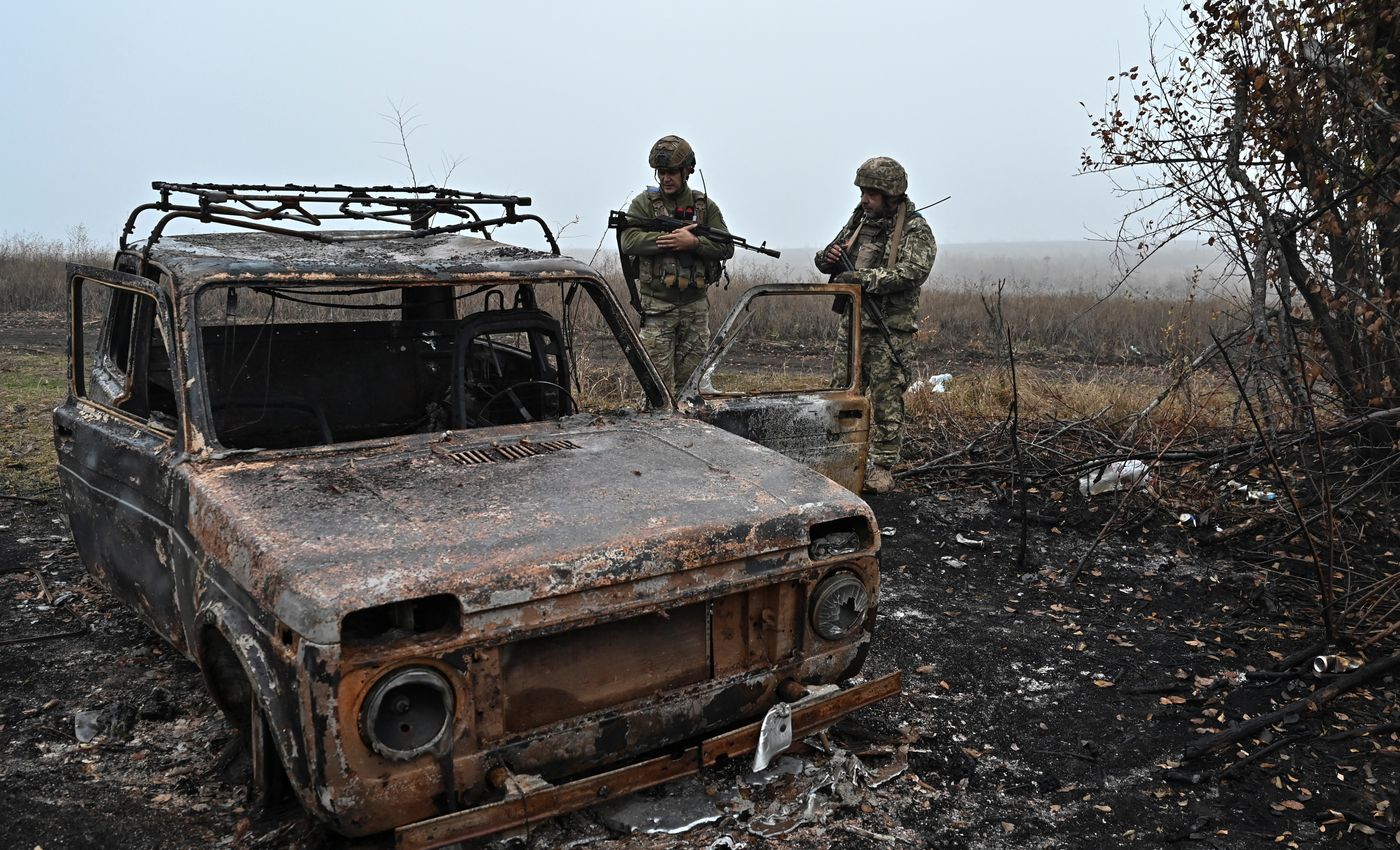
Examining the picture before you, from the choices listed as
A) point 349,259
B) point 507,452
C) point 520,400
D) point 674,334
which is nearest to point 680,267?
point 674,334

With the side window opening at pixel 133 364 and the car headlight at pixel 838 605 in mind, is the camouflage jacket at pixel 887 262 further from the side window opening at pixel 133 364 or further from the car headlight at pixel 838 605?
the side window opening at pixel 133 364

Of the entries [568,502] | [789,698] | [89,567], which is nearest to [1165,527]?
[789,698]

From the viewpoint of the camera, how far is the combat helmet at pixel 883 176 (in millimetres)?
6801

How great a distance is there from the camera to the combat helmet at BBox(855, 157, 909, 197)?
6.80m

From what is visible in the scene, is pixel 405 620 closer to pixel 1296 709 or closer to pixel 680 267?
pixel 1296 709

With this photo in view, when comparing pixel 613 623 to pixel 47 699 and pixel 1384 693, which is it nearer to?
pixel 47 699

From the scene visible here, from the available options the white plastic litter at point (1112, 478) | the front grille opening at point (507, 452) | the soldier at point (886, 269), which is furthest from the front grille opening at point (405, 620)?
the white plastic litter at point (1112, 478)

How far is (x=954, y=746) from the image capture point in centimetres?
369

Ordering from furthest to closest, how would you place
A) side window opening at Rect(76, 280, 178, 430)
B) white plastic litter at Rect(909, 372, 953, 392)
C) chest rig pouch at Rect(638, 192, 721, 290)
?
white plastic litter at Rect(909, 372, 953, 392), chest rig pouch at Rect(638, 192, 721, 290), side window opening at Rect(76, 280, 178, 430)

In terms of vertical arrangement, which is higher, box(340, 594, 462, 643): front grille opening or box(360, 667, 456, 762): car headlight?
box(340, 594, 462, 643): front grille opening

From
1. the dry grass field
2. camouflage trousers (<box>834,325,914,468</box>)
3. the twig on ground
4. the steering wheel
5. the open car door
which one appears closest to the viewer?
the twig on ground

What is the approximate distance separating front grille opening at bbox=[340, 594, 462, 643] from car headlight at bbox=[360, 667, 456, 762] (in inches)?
3.7

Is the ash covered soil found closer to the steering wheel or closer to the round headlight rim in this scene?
the round headlight rim

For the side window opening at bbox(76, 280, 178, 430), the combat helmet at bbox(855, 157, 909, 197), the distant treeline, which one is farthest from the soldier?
the distant treeline
